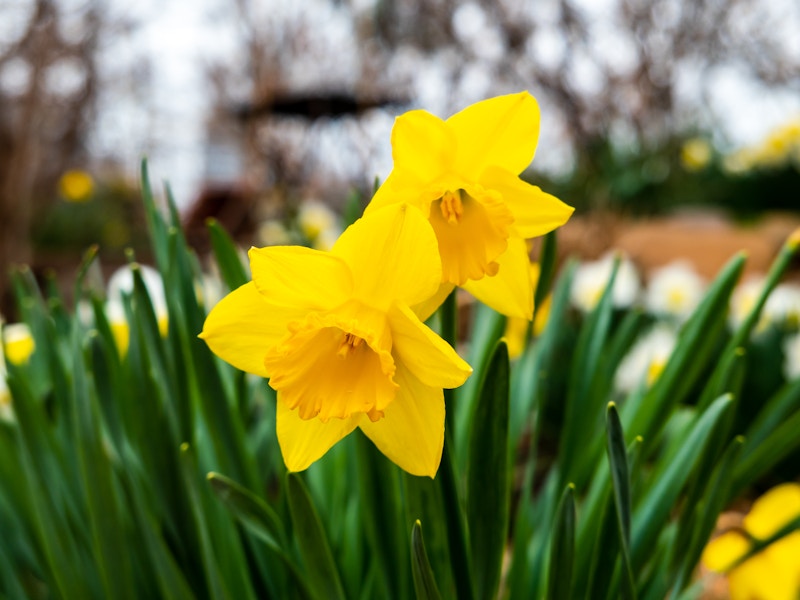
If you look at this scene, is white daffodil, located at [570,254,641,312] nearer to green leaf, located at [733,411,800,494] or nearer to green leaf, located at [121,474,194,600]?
green leaf, located at [733,411,800,494]

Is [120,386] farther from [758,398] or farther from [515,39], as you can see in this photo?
[515,39]

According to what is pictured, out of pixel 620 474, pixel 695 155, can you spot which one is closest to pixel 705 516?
pixel 620 474

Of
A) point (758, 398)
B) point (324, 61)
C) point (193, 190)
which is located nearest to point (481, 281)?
point (758, 398)

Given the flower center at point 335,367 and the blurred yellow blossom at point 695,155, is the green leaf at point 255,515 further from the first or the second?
the blurred yellow blossom at point 695,155

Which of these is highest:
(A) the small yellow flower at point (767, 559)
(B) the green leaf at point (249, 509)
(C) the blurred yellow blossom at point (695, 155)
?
(C) the blurred yellow blossom at point (695, 155)

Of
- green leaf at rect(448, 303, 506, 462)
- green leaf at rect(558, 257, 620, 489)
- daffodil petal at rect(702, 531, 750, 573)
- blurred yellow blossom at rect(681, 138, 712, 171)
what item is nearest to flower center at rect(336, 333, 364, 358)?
green leaf at rect(448, 303, 506, 462)

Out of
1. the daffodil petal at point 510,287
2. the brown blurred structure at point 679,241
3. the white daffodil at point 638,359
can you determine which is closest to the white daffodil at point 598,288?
the white daffodil at point 638,359
